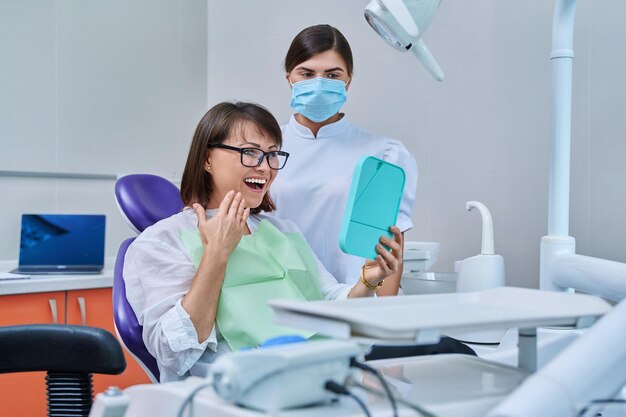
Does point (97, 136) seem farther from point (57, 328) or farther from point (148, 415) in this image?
point (148, 415)

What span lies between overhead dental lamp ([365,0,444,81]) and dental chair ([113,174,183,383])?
734 mm

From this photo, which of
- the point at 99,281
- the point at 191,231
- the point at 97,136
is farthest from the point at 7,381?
the point at 191,231

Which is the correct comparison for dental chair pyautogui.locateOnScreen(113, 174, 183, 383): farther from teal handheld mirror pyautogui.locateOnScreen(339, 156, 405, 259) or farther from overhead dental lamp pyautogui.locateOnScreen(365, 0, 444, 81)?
overhead dental lamp pyautogui.locateOnScreen(365, 0, 444, 81)

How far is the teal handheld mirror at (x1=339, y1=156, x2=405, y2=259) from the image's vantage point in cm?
132

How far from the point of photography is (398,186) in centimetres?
144

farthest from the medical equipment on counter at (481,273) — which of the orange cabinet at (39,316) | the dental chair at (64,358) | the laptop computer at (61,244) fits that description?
the laptop computer at (61,244)

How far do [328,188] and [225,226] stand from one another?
55cm

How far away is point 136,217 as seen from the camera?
169cm

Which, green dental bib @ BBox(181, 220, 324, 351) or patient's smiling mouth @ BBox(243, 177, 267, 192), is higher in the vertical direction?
patient's smiling mouth @ BBox(243, 177, 267, 192)

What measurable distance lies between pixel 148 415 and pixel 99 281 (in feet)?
6.82

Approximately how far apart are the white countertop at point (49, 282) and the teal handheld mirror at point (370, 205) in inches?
62.7

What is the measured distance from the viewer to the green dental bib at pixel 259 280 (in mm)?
1452

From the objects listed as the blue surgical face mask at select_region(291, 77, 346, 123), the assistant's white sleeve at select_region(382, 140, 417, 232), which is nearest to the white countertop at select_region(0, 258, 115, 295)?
the blue surgical face mask at select_region(291, 77, 346, 123)

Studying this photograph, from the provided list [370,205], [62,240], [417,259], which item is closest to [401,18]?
[370,205]
